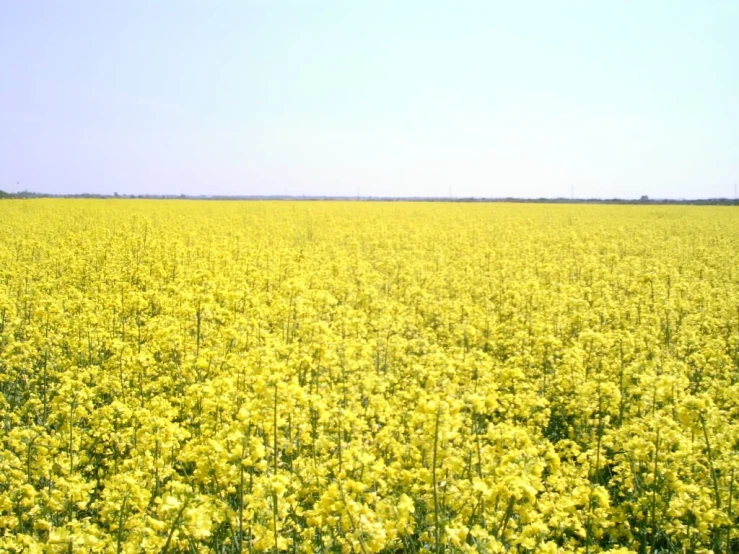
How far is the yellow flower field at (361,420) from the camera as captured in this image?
3.18 meters

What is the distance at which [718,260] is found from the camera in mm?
15586

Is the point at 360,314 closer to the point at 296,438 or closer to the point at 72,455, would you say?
the point at 296,438

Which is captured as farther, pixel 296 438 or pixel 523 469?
pixel 296 438

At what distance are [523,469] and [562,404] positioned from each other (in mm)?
3264

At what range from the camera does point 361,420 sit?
13.0 feet

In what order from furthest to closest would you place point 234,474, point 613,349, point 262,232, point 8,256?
point 262,232, point 8,256, point 613,349, point 234,474

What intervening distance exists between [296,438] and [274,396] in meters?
1.06

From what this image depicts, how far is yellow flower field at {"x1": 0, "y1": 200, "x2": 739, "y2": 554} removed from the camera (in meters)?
3.18

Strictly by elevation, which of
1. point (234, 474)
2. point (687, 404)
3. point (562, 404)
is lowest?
point (562, 404)

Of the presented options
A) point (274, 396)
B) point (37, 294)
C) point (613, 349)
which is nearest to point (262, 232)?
point (37, 294)

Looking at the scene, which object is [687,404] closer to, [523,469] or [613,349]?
[523,469]

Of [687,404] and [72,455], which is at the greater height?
[687,404]

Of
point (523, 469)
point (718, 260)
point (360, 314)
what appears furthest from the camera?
point (718, 260)

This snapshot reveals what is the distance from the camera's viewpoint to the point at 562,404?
604cm
